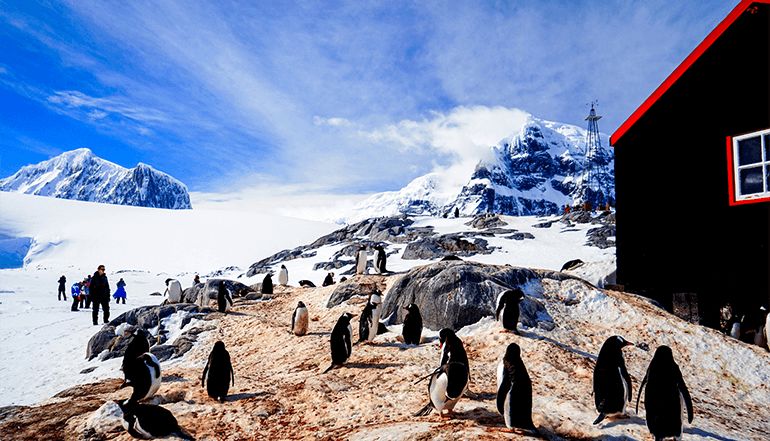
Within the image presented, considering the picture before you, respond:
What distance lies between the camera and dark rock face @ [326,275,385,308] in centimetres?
1407

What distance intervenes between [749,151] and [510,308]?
671 cm

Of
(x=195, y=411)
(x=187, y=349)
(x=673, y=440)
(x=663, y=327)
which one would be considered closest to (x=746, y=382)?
(x=663, y=327)

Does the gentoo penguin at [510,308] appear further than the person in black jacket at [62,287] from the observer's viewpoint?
No

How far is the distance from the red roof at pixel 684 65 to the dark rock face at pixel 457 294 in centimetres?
485

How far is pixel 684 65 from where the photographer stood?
35.6 feet

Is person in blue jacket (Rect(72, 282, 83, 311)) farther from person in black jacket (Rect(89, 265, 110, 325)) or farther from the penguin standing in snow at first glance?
the penguin standing in snow

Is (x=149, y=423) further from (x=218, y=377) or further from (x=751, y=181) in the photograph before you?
(x=751, y=181)

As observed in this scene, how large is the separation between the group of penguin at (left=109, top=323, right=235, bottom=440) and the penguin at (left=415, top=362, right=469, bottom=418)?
3.03 metres

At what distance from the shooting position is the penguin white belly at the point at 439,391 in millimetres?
5359

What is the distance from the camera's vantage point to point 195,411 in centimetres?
623

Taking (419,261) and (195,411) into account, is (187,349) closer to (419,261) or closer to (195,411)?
(195,411)

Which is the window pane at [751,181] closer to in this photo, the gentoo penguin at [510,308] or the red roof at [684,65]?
the red roof at [684,65]

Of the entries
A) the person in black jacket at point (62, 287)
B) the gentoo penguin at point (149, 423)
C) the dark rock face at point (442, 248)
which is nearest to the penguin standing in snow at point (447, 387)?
the gentoo penguin at point (149, 423)

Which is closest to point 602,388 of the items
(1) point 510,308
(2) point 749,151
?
(1) point 510,308
